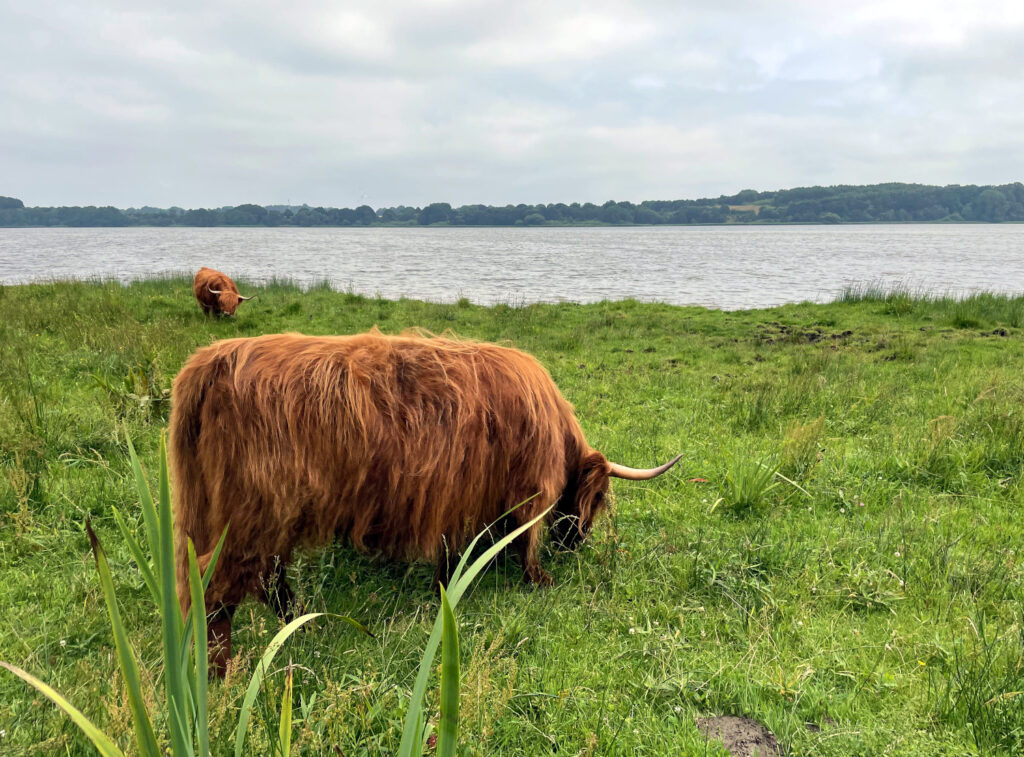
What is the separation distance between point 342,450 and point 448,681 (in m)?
1.38

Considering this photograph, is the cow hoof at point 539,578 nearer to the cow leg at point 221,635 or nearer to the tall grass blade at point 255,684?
the cow leg at point 221,635

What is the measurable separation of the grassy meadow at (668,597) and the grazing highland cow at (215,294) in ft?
15.4

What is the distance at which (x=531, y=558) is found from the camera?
9.39 feet

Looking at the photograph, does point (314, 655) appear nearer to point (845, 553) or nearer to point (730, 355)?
point (845, 553)

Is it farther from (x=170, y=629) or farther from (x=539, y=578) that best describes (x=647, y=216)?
(x=170, y=629)

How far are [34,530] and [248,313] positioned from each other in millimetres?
9366

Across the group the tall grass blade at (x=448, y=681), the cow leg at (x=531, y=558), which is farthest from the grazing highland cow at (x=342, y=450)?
the tall grass blade at (x=448, y=681)

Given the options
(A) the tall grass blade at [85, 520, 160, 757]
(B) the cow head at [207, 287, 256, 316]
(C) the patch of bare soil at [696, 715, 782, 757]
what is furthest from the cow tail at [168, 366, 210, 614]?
(B) the cow head at [207, 287, 256, 316]

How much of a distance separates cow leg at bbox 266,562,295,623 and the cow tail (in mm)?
274

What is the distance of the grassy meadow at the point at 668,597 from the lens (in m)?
1.96

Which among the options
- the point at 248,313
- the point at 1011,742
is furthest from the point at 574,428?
the point at 248,313

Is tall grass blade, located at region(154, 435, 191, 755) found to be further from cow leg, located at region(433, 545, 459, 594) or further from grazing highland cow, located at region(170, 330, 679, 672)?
cow leg, located at region(433, 545, 459, 594)

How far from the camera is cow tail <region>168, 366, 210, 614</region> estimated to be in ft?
7.13

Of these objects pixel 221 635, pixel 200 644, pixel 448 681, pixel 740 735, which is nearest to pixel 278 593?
pixel 221 635
